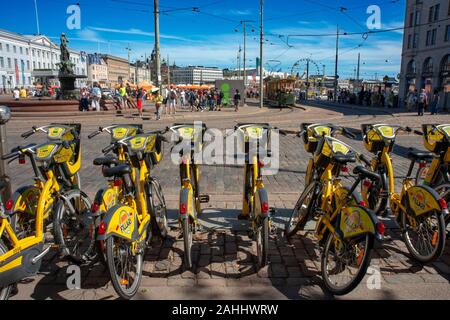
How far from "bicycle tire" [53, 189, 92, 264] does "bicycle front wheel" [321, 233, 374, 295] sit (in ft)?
7.02

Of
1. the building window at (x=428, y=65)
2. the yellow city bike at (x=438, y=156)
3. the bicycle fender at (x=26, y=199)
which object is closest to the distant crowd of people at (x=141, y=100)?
the bicycle fender at (x=26, y=199)

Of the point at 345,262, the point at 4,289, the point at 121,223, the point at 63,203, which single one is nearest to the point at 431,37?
the point at 345,262

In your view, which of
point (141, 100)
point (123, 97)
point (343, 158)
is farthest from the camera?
point (123, 97)

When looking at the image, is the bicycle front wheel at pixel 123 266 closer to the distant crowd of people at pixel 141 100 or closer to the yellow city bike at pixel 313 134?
the yellow city bike at pixel 313 134

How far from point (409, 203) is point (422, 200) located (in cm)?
23

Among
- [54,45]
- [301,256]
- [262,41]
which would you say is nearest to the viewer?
[301,256]

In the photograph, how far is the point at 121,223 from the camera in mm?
2906

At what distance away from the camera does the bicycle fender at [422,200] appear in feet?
11.1

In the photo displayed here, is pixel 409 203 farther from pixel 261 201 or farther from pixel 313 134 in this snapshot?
pixel 261 201

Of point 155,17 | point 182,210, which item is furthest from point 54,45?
point 182,210
